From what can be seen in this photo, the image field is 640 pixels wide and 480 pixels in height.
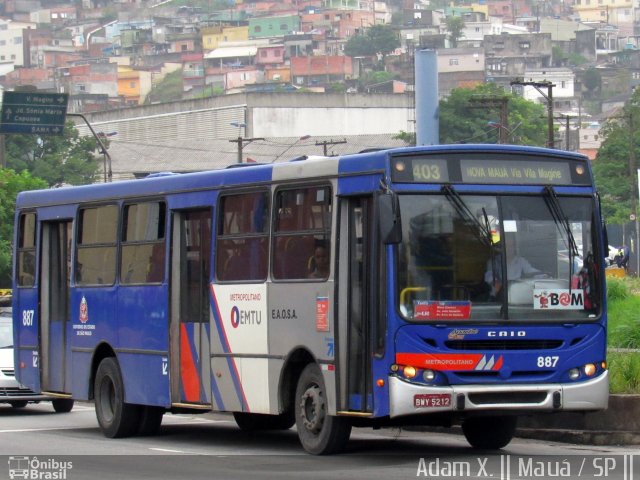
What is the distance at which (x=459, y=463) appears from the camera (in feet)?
44.3

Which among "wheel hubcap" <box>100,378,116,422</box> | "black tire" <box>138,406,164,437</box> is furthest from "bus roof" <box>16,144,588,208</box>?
"black tire" <box>138,406,164,437</box>

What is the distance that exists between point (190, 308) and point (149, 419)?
1930 millimetres

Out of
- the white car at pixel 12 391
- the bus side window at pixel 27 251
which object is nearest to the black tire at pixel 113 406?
the bus side window at pixel 27 251

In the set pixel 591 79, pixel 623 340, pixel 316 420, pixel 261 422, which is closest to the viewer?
pixel 316 420

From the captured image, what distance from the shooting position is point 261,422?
58.6 ft

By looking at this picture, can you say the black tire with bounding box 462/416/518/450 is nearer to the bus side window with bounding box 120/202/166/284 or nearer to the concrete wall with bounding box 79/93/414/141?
the bus side window with bounding box 120/202/166/284

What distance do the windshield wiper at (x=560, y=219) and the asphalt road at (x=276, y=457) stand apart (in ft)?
5.93

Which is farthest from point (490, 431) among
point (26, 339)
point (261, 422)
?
point (26, 339)

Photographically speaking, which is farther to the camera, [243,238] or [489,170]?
[243,238]

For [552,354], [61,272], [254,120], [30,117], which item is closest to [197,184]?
[61,272]

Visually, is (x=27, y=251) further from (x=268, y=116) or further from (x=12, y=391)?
(x=268, y=116)

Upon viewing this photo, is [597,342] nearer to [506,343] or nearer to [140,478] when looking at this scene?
[506,343]

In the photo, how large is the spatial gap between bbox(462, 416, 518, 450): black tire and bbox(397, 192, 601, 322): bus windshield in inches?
60.7

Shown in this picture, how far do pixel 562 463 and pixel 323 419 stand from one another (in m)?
2.18
